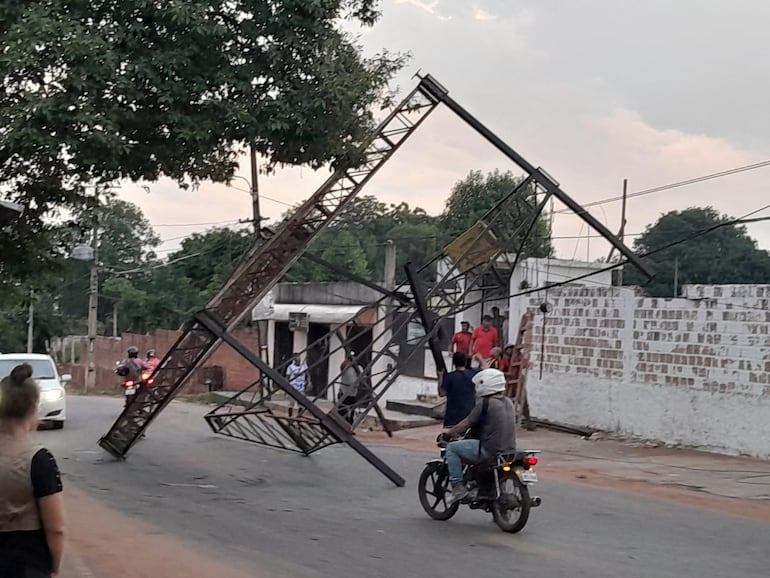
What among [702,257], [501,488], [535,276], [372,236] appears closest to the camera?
[501,488]

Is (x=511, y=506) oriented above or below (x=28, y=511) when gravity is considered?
below

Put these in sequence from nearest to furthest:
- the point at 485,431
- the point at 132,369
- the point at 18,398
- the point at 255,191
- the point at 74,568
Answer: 1. the point at 18,398
2. the point at 74,568
3. the point at 485,431
4. the point at 255,191
5. the point at 132,369

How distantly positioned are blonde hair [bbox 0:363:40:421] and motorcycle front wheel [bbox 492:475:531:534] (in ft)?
18.8

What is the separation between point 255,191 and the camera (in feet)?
45.2

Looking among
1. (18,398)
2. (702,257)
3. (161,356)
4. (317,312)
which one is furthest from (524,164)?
(161,356)

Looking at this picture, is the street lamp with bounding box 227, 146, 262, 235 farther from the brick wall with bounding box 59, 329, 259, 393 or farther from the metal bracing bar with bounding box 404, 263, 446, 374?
the brick wall with bounding box 59, 329, 259, 393

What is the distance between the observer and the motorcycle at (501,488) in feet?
30.7

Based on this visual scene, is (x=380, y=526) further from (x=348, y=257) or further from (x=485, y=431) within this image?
(x=348, y=257)

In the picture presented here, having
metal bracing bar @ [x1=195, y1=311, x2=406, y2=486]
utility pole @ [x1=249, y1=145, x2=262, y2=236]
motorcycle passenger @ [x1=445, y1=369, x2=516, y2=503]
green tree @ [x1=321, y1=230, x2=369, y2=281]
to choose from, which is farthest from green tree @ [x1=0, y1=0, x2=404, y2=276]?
green tree @ [x1=321, y1=230, x2=369, y2=281]

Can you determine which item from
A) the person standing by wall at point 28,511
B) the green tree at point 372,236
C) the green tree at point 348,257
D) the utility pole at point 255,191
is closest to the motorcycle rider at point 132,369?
the utility pole at point 255,191

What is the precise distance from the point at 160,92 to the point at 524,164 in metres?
6.85

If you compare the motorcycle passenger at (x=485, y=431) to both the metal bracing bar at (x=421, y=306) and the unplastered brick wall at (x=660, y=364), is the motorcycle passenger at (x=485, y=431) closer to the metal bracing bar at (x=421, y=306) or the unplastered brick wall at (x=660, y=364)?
the metal bracing bar at (x=421, y=306)

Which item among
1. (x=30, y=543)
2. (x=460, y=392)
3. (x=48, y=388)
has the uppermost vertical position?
(x=460, y=392)

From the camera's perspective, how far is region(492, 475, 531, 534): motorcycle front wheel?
9.30m
